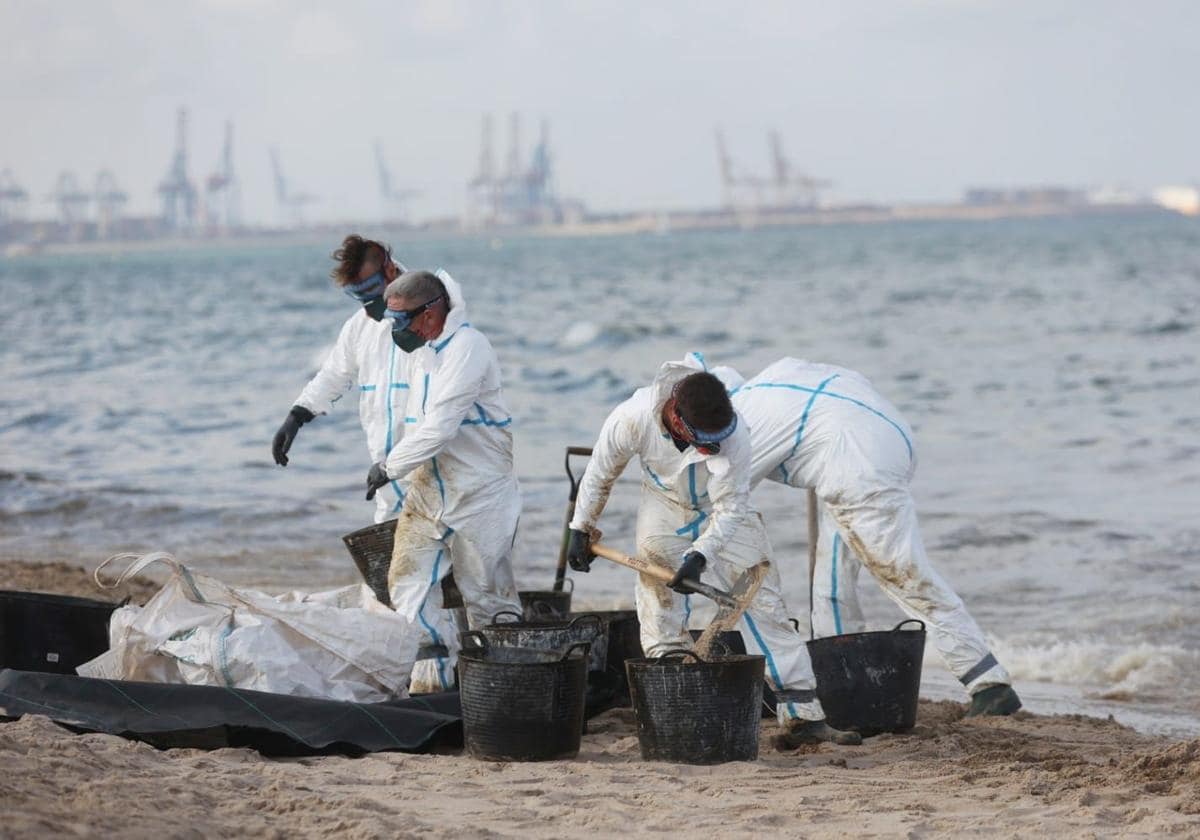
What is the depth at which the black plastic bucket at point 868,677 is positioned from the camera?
6.09 metres

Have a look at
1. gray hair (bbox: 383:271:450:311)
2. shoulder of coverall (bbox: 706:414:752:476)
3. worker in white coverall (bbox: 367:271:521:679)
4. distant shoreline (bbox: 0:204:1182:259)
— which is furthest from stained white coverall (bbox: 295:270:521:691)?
distant shoreline (bbox: 0:204:1182:259)

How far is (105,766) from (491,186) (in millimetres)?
170735

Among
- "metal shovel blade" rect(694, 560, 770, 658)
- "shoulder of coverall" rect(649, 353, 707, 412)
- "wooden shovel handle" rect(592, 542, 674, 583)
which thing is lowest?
"metal shovel blade" rect(694, 560, 770, 658)

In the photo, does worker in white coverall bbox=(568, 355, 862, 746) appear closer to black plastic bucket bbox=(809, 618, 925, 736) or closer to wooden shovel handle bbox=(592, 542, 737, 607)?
wooden shovel handle bbox=(592, 542, 737, 607)

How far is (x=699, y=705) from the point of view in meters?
5.43

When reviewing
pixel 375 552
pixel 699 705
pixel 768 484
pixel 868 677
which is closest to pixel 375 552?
pixel 375 552

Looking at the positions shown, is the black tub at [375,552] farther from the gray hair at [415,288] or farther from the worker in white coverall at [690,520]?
the worker in white coverall at [690,520]

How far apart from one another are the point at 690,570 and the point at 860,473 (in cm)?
99

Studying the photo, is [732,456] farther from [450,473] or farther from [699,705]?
[450,473]

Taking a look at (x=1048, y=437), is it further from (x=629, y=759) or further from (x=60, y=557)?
(x=629, y=759)

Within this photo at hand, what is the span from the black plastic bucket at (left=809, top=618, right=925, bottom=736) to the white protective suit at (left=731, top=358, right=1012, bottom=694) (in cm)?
20

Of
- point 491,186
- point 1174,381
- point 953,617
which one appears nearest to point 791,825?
point 953,617

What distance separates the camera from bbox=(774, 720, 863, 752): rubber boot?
19.2 ft

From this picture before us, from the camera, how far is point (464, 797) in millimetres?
4926
